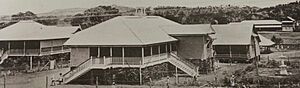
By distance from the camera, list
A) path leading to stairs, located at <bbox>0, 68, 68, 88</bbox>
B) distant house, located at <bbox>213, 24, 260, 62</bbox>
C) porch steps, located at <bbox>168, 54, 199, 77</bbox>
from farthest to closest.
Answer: distant house, located at <bbox>213, 24, 260, 62</bbox> → porch steps, located at <bbox>168, 54, 199, 77</bbox> → path leading to stairs, located at <bbox>0, 68, 68, 88</bbox>

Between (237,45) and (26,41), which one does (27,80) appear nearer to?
(26,41)

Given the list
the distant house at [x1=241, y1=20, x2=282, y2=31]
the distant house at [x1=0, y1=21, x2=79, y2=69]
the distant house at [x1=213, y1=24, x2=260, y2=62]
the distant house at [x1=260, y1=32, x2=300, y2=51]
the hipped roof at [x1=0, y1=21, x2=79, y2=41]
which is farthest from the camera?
the distant house at [x1=241, y1=20, x2=282, y2=31]

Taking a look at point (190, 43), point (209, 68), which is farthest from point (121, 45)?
point (209, 68)

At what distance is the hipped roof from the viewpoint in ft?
59.8

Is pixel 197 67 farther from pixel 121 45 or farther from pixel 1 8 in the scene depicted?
pixel 1 8

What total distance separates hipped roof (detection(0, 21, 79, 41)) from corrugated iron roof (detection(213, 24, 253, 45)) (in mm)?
9677

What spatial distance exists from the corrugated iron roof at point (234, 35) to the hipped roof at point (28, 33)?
9677mm

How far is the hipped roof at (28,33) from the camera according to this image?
1823 cm

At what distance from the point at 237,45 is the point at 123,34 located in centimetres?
1018

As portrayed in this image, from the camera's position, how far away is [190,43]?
17266mm

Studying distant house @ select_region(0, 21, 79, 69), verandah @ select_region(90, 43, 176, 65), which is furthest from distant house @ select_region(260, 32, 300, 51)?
distant house @ select_region(0, 21, 79, 69)

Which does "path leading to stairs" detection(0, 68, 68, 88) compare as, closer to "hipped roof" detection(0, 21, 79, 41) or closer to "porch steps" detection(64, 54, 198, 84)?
"porch steps" detection(64, 54, 198, 84)

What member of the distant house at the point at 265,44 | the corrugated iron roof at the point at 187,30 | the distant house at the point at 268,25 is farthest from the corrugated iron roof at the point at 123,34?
the distant house at the point at 268,25

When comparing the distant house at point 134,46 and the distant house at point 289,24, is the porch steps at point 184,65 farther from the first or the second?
the distant house at point 289,24
